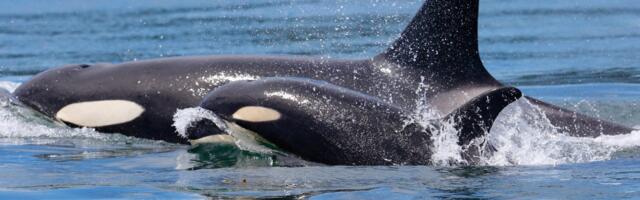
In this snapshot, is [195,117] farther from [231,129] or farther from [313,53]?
[313,53]

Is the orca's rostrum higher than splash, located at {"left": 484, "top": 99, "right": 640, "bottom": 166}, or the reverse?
the orca's rostrum

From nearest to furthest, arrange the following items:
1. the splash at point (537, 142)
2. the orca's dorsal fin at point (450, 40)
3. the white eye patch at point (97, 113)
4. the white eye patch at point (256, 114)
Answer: the white eye patch at point (256, 114) < the splash at point (537, 142) < the orca's dorsal fin at point (450, 40) < the white eye patch at point (97, 113)

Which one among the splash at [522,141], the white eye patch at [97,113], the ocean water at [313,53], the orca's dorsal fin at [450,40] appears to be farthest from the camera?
the white eye patch at [97,113]

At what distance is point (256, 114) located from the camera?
8789 mm

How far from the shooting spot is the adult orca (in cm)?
1048

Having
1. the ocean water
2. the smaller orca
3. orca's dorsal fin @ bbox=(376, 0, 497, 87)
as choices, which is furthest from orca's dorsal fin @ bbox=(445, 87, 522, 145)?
orca's dorsal fin @ bbox=(376, 0, 497, 87)

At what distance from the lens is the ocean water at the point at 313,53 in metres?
8.18

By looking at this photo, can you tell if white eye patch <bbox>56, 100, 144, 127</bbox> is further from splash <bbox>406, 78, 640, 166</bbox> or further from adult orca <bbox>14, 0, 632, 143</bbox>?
splash <bbox>406, 78, 640, 166</bbox>

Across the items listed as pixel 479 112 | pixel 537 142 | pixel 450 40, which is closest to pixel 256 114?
pixel 479 112

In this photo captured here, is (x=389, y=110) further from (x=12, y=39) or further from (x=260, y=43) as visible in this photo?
(x=12, y=39)

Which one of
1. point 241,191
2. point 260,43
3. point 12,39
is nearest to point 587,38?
point 260,43

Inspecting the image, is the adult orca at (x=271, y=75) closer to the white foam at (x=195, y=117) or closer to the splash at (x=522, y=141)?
the splash at (x=522, y=141)

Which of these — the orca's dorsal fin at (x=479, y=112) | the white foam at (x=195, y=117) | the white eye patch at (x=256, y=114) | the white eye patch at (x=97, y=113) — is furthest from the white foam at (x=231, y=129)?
the white eye patch at (x=97, y=113)

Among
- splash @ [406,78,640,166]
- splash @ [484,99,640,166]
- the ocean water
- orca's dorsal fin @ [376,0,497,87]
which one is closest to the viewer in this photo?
the ocean water
